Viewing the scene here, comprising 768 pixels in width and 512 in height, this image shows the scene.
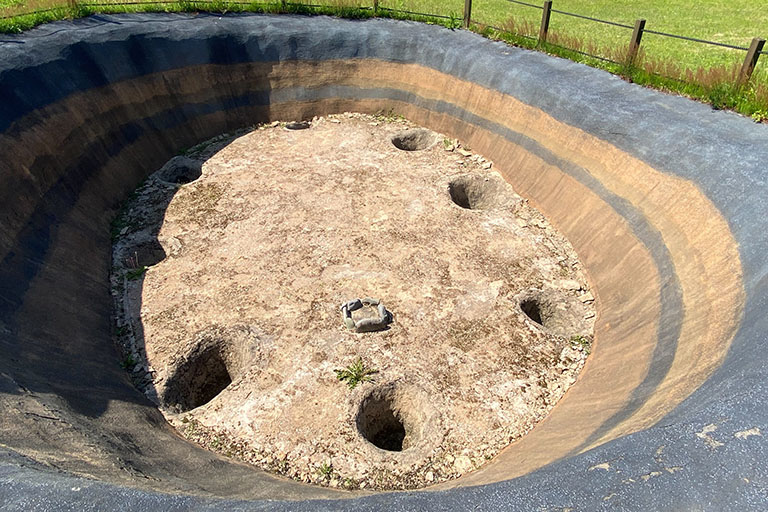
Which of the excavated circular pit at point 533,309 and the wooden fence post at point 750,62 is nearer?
the excavated circular pit at point 533,309

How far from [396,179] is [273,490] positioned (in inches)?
→ 435

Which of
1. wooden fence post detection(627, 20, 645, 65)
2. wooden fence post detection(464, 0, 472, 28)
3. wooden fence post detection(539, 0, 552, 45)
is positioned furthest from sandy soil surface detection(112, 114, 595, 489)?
wooden fence post detection(464, 0, 472, 28)

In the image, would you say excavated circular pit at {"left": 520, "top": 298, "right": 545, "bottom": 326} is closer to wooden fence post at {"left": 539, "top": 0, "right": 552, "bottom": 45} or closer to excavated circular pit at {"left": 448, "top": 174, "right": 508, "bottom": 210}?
A: excavated circular pit at {"left": 448, "top": 174, "right": 508, "bottom": 210}

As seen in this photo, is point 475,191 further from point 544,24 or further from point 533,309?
point 544,24

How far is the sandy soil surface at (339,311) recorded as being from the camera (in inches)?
351

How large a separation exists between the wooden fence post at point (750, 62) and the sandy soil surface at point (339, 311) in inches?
244

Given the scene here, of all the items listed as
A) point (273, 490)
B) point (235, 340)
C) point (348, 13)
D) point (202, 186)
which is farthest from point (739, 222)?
point (348, 13)

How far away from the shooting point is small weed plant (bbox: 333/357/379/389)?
9.60 m

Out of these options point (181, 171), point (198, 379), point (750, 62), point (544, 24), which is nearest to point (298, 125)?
point (181, 171)

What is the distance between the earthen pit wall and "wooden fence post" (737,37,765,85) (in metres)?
3.64

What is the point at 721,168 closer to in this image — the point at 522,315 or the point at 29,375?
the point at 522,315

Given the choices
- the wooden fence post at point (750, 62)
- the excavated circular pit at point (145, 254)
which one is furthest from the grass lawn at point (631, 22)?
the excavated circular pit at point (145, 254)

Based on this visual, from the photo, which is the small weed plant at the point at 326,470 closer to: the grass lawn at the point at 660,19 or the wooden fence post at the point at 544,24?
the grass lawn at the point at 660,19

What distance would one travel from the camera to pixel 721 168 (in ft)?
34.7
